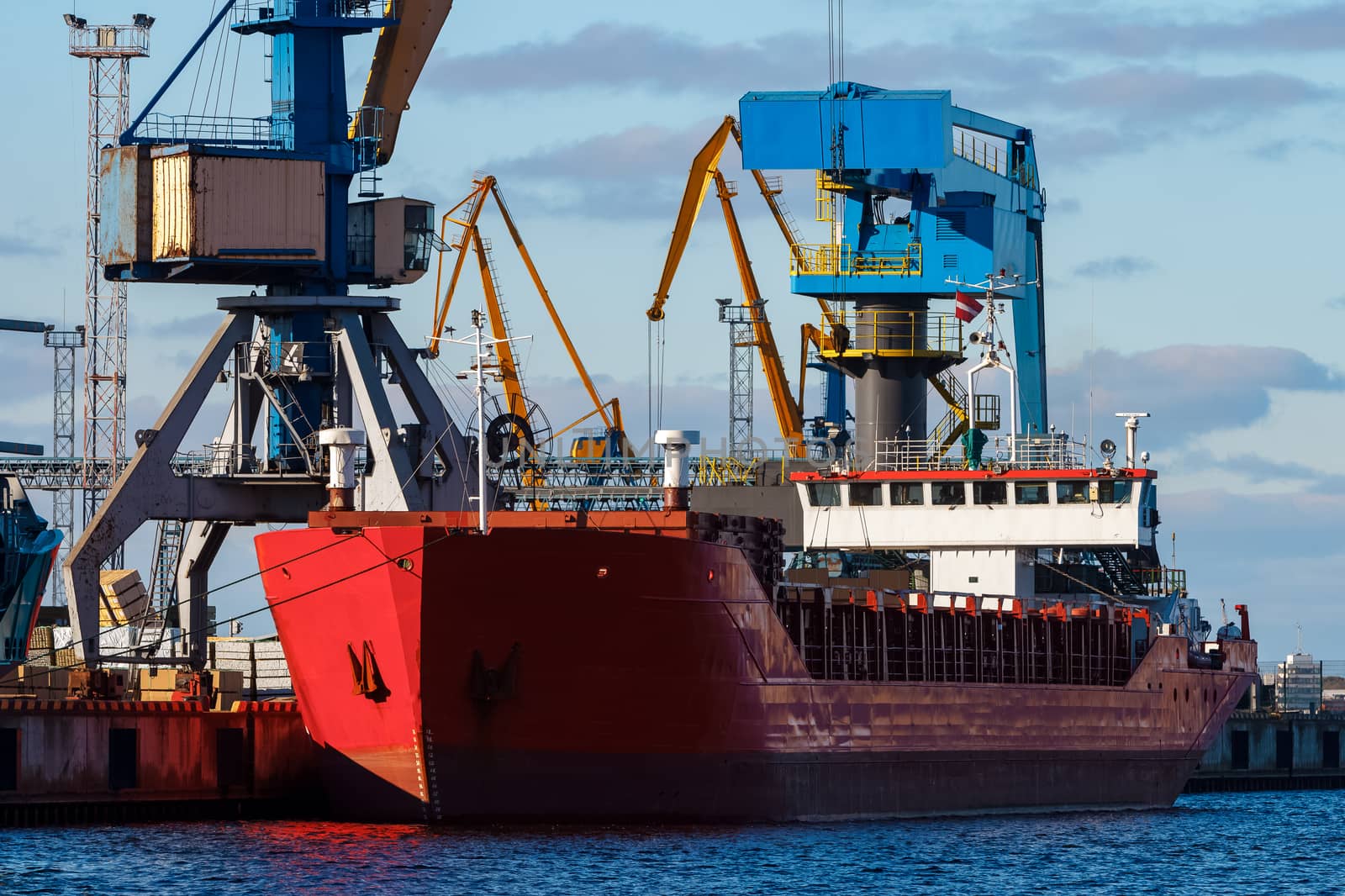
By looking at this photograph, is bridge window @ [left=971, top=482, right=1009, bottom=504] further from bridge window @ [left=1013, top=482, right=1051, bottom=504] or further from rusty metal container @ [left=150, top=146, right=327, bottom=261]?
rusty metal container @ [left=150, top=146, right=327, bottom=261]

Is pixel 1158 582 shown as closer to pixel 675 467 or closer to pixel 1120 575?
pixel 1120 575

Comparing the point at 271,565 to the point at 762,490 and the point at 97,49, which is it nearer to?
the point at 762,490

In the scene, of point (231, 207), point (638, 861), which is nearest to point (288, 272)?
point (231, 207)

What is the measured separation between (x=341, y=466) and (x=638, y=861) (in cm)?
911

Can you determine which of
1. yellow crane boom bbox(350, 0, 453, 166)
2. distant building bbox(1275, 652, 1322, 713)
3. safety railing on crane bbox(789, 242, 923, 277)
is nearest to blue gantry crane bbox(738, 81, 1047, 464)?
safety railing on crane bbox(789, 242, 923, 277)

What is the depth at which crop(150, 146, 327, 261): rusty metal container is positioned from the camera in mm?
51312

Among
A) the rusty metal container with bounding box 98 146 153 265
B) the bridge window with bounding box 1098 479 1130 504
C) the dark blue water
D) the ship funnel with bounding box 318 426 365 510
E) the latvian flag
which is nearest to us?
the dark blue water

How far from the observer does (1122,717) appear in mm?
52594

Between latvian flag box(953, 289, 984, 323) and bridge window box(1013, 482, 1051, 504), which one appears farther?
latvian flag box(953, 289, 984, 323)

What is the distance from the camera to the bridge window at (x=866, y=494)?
179ft

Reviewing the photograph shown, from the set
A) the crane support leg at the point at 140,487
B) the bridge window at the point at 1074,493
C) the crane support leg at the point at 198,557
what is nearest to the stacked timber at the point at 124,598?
the crane support leg at the point at 198,557

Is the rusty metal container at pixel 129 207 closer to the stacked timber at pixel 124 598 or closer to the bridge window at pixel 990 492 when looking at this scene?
the stacked timber at pixel 124 598

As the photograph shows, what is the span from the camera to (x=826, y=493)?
55.1 m

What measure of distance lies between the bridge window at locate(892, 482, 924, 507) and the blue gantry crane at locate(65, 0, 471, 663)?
9.74m
